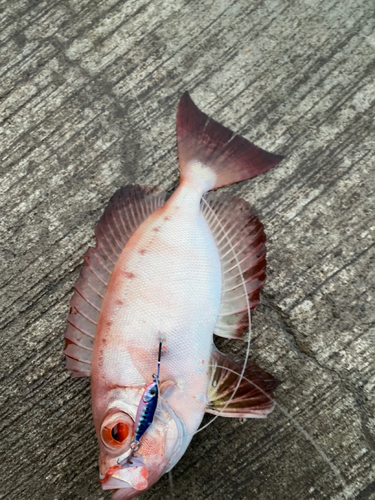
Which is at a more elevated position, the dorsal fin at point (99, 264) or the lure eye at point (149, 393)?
the dorsal fin at point (99, 264)

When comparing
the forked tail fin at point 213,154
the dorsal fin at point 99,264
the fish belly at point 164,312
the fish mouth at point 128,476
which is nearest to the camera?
the fish mouth at point 128,476

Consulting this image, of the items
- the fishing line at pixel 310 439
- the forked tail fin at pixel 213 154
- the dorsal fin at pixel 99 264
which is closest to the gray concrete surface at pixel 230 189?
the fishing line at pixel 310 439

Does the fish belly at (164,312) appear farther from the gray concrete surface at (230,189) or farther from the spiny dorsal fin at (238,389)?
the gray concrete surface at (230,189)

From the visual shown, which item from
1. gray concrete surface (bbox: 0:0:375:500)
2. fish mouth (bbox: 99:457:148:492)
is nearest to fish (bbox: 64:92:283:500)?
fish mouth (bbox: 99:457:148:492)

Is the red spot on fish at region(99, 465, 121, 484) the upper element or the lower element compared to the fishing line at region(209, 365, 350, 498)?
upper

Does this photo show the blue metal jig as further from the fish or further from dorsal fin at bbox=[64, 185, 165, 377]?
dorsal fin at bbox=[64, 185, 165, 377]

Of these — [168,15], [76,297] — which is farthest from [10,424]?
[168,15]

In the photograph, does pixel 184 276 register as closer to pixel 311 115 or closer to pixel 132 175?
pixel 132 175

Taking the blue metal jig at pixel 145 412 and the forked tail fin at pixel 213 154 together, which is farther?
the forked tail fin at pixel 213 154
